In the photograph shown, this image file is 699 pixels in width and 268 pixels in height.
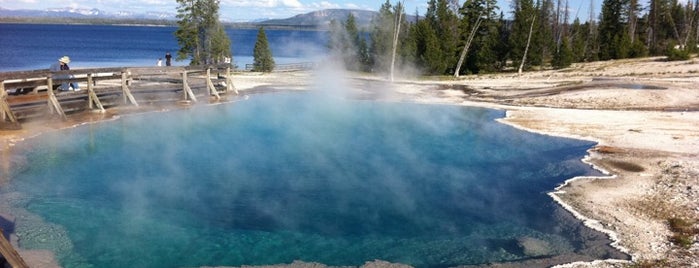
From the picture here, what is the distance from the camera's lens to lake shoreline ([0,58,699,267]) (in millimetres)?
9570

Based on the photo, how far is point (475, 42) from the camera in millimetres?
42844

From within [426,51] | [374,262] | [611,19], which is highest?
[611,19]

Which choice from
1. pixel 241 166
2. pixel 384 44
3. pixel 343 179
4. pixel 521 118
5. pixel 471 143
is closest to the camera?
pixel 343 179

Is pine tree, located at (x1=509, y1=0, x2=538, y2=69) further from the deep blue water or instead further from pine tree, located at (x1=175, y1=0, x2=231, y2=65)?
the deep blue water

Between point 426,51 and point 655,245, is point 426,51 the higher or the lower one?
the higher one

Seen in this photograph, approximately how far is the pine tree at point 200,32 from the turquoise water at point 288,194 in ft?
67.3

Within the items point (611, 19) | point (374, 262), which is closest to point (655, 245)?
point (374, 262)

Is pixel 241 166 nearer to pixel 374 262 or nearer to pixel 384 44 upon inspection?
pixel 374 262

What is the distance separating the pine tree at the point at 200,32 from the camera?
1519 inches

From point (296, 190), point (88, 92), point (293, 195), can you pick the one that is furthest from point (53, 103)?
point (293, 195)

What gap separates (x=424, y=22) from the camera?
4272cm

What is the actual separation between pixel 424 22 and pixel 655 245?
1407 inches

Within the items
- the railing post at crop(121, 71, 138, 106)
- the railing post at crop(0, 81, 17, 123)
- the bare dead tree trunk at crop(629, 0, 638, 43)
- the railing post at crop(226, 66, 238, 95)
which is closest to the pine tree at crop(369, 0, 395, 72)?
the railing post at crop(226, 66, 238, 95)

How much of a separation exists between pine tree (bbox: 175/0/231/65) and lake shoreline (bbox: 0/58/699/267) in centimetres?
378
